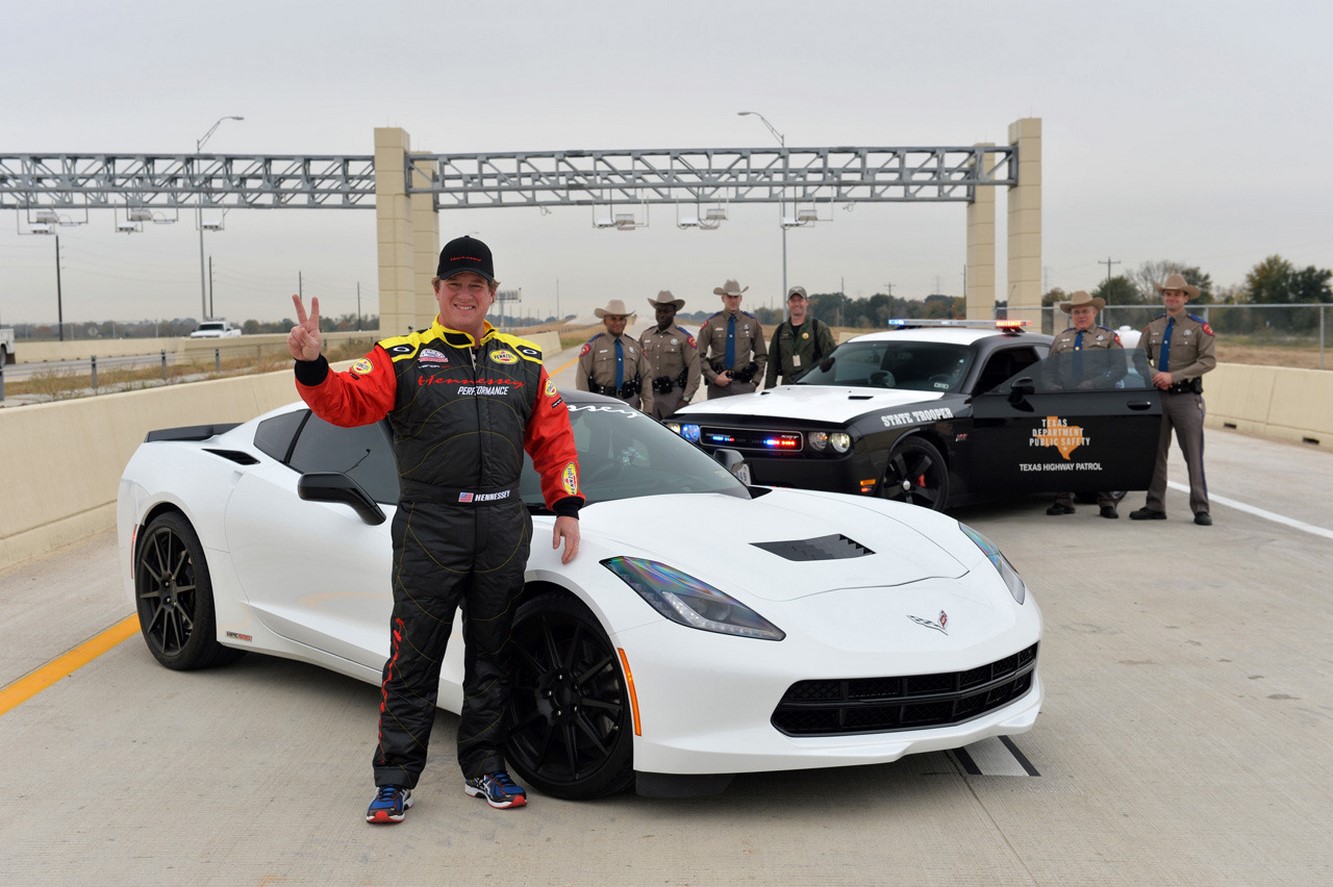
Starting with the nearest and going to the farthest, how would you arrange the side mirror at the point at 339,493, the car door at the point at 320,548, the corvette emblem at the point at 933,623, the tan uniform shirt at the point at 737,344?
the corvette emblem at the point at 933,623 < the side mirror at the point at 339,493 < the car door at the point at 320,548 < the tan uniform shirt at the point at 737,344

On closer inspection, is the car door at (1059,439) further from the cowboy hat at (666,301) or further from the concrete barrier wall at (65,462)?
the concrete barrier wall at (65,462)

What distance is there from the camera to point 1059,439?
10164 millimetres

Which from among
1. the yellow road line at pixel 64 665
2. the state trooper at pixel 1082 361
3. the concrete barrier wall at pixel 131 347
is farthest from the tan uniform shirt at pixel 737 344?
the concrete barrier wall at pixel 131 347

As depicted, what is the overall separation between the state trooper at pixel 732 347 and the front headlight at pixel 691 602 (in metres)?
8.45

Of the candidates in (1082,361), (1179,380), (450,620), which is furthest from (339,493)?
(1179,380)

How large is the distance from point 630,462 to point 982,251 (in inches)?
1583

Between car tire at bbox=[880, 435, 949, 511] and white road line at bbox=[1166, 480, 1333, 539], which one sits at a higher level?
car tire at bbox=[880, 435, 949, 511]

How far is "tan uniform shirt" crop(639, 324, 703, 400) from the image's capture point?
11.7 meters

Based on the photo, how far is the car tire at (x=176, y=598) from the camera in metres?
5.72

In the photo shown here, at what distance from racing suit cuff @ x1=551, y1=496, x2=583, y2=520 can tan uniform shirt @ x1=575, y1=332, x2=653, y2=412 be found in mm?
6624

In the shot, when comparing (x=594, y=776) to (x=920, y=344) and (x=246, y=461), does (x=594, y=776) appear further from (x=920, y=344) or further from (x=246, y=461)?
(x=920, y=344)

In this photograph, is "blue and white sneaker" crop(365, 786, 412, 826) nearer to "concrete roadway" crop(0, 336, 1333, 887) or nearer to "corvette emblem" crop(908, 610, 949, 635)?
"concrete roadway" crop(0, 336, 1333, 887)

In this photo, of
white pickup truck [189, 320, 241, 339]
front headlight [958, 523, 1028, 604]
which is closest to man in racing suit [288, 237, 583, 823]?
front headlight [958, 523, 1028, 604]

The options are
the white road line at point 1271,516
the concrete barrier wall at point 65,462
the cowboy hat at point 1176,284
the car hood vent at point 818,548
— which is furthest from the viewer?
the cowboy hat at point 1176,284
